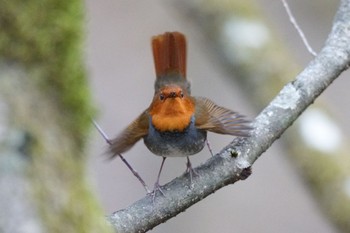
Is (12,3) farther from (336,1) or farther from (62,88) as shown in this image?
(336,1)

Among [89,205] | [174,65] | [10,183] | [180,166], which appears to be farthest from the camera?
[180,166]

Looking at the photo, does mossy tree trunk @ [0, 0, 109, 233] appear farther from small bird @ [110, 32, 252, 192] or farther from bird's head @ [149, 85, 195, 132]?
bird's head @ [149, 85, 195, 132]

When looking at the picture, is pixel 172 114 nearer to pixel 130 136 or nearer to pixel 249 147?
pixel 130 136

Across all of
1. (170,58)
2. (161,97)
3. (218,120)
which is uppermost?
(170,58)

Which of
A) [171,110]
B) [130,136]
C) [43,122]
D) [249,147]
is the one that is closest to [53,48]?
[43,122]

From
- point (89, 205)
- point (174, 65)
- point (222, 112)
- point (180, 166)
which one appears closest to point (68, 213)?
point (89, 205)

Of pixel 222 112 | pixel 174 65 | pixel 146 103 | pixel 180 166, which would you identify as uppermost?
pixel 146 103

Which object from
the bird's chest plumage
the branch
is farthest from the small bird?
the branch
